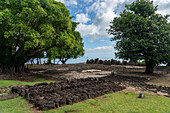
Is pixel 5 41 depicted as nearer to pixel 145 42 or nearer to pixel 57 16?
pixel 57 16

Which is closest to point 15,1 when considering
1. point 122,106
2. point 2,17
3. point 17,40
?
point 2,17

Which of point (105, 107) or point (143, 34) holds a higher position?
point (143, 34)

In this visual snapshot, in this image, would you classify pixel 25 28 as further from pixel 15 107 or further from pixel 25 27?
pixel 15 107

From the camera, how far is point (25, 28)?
12.0 metres

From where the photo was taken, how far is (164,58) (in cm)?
1462

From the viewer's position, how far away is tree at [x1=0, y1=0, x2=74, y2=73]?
39.2 feet

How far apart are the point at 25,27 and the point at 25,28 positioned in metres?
0.11

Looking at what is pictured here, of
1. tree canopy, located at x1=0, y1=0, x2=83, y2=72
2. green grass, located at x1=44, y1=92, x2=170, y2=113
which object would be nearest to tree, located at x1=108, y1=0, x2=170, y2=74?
tree canopy, located at x1=0, y1=0, x2=83, y2=72

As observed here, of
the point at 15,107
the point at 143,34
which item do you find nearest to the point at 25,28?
the point at 15,107

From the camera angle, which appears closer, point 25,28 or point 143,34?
point 25,28

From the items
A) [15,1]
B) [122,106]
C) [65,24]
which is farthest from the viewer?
[65,24]

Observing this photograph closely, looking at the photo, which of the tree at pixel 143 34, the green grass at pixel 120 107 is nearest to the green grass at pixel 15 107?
the green grass at pixel 120 107

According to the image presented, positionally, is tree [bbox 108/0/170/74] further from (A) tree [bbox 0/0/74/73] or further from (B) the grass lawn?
(B) the grass lawn

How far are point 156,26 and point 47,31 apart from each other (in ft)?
36.9
